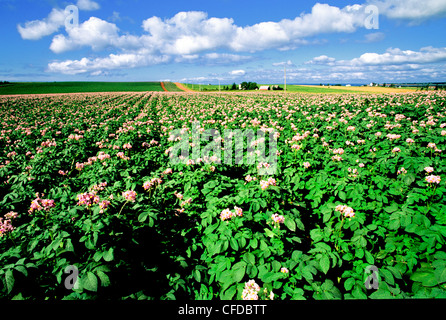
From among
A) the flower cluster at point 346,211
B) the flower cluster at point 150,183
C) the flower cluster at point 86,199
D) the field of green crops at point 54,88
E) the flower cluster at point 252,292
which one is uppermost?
the field of green crops at point 54,88

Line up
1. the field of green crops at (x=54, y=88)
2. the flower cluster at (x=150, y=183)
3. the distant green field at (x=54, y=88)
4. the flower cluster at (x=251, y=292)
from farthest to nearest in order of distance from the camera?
the distant green field at (x=54, y=88) < the field of green crops at (x=54, y=88) < the flower cluster at (x=150, y=183) < the flower cluster at (x=251, y=292)

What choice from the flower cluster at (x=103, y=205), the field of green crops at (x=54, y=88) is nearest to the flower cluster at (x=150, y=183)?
the flower cluster at (x=103, y=205)

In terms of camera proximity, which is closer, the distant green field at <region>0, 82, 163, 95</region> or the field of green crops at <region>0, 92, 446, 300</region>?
the field of green crops at <region>0, 92, 446, 300</region>

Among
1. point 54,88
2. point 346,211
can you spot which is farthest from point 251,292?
point 54,88

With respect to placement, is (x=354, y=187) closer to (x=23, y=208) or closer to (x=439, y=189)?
(x=439, y=189)

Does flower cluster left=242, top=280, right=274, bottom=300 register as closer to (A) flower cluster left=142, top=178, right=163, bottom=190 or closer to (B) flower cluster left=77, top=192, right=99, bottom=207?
(B) flower cluster left=77, top=192, right=99, bottom=207

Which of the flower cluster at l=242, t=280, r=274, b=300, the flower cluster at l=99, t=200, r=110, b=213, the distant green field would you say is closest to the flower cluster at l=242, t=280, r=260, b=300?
the flower cluster at l=242, t=280, r=274, b=300

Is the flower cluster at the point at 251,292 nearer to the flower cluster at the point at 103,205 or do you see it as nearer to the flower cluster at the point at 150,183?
the flower cluster at the point at 103,205

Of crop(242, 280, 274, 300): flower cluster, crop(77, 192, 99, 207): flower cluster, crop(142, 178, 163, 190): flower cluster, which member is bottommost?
crop(242, 280, 274, 300): flower cluster

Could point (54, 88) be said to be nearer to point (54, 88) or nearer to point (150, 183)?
point (54, 88)

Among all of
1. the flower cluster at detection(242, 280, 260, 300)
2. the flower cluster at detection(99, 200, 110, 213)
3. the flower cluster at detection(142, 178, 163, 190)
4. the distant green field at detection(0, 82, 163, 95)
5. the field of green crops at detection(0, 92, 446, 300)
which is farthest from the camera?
the distant green field at detection(0, 82, 163, 95)
